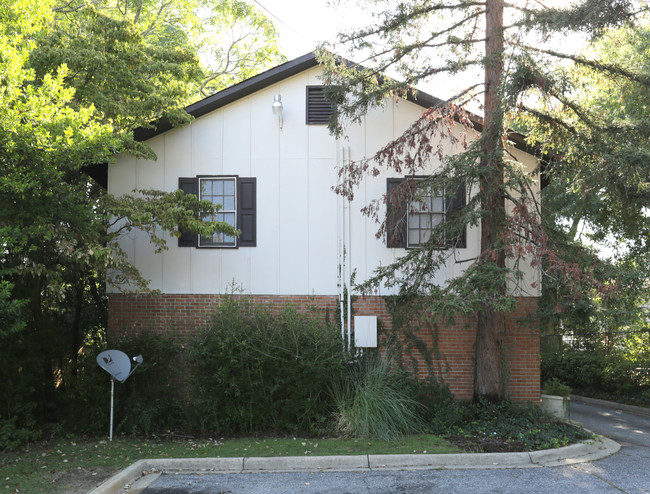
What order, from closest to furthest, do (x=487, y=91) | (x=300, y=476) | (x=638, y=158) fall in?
(x=300, y=476) < (x=638, y=158) < (x=487, y=91)

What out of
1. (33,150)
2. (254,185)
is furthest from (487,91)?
(33,150)

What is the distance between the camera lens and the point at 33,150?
7941 mm

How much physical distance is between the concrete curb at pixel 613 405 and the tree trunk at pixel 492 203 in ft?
18.0

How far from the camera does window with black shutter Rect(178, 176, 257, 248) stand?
37.8 feet

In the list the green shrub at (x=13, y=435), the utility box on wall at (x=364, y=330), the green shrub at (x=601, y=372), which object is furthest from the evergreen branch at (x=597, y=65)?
the green shrub at (x=13, y=435)

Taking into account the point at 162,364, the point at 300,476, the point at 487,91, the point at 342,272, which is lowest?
the point at 300,476

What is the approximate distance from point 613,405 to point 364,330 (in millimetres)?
7895

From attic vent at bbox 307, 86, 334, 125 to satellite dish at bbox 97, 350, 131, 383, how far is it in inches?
217

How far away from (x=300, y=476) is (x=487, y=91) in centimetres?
705

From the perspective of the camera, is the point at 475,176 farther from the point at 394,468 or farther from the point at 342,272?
the point at 394,468

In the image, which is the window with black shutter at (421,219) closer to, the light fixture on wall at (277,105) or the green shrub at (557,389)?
the light fixture on wall at (277,105)

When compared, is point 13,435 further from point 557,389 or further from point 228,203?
point 557,389

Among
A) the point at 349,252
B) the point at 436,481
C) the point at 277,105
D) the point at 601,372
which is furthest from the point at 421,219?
the point at 601,372

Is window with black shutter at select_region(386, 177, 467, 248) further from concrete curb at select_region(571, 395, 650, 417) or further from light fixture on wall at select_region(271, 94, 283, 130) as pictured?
concrete curb at select_region(571, 395, 650, 417)
